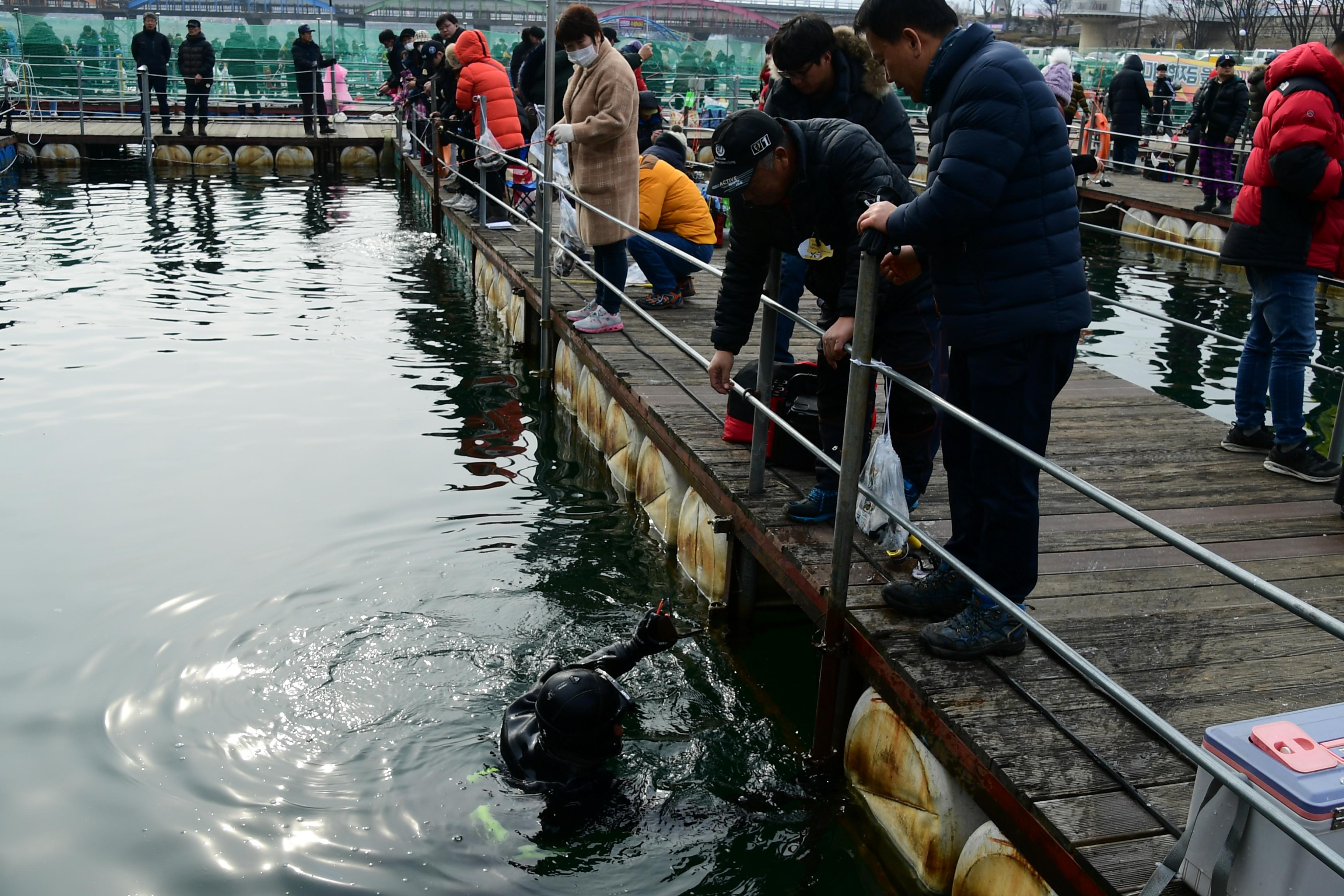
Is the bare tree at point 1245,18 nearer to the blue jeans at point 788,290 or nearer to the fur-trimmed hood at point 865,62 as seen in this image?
the blue jeans at point 788,290

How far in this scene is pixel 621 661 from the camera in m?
3.65

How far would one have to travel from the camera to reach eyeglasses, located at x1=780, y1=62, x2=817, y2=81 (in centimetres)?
462

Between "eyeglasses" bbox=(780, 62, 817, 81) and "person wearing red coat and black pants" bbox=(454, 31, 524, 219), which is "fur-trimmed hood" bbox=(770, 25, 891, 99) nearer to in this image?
"eyeglasses" bbox=(780, 62, 817, 81)

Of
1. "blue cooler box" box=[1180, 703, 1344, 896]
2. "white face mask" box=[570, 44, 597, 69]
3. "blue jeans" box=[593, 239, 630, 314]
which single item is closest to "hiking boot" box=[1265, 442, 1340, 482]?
"blue cooler box" box=[1180, 703, 1344, 896]

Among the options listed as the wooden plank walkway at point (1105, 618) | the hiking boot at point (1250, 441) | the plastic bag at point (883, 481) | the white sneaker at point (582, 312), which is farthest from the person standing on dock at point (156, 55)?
the plastic bag at point (883, 481)

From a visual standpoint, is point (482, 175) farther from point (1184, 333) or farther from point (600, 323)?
point (1184, 333)

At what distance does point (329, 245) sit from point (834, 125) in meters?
11.9

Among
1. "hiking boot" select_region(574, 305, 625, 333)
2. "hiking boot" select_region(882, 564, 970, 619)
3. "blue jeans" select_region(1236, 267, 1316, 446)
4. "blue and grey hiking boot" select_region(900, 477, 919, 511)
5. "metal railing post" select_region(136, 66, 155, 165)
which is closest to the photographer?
"hiking boot" select_region(882, 564, 970, 619)

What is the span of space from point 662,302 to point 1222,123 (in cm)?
1033

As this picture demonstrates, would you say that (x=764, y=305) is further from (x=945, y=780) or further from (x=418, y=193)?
(x=418, y=193)

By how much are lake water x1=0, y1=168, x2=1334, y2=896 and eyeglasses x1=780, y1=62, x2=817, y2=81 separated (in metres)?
2.40

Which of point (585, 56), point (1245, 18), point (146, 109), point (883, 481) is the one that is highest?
point (1245, 18)

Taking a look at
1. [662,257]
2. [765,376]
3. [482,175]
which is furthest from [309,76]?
[765,376]

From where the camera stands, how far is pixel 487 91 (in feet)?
36.4
